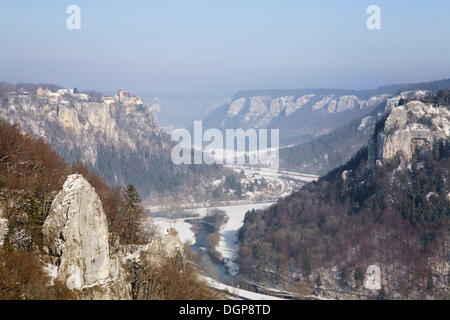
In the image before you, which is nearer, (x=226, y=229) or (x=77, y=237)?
(x=77, y=237)

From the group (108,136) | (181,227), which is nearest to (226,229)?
(181,227)

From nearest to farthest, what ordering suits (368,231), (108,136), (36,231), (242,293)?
(36,231), (242,293), (368,231), (108,136)

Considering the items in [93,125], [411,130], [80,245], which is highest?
[411,130]

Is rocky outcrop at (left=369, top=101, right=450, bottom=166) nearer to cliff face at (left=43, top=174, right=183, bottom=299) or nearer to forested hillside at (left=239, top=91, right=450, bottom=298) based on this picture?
forested hillside at (left=239, top=91, right=450, bottom=298)

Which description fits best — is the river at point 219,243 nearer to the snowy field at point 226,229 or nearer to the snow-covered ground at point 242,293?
the snowy field at point 226,229

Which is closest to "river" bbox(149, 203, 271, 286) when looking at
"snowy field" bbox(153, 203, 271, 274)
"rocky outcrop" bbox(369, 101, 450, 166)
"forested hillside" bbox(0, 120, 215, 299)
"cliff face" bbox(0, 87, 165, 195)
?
"snowy field" bbox(153, 203, 271, 274)

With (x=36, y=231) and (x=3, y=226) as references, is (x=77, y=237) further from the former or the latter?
(x=3, y=226)
